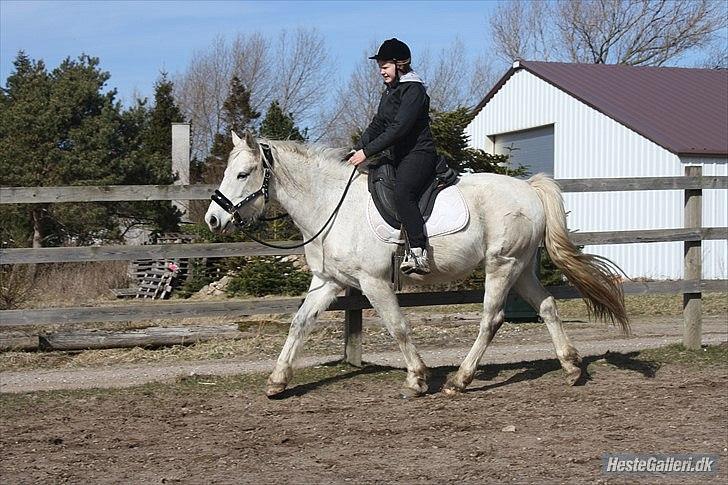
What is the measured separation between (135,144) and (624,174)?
48.3ft

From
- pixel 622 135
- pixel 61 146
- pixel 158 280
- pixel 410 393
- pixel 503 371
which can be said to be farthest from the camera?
pixel 61 146

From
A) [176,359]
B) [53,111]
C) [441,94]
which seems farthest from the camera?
[441,94]

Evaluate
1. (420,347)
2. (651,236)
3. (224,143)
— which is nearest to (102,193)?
(420,347)

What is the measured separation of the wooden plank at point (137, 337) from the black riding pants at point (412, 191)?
411 centimetres

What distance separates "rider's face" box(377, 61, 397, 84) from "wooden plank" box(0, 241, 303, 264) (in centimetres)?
197

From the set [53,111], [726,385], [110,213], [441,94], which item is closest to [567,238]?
[726,385]

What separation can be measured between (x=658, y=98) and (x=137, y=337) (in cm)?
1905

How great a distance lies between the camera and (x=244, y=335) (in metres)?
10.5

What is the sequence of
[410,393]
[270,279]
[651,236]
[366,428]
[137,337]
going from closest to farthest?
[366,428] < [410,393] < [651,236] < [137,337] < [270,279]

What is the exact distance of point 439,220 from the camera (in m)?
7.18

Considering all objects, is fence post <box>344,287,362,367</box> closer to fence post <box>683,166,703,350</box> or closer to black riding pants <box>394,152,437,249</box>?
black riding pants <box>394,152,437,249</box>

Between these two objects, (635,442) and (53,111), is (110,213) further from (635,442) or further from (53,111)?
(635,442)

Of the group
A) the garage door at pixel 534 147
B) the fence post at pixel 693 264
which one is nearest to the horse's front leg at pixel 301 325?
the fence post at pixel 693 264

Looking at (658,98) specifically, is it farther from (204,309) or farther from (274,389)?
(274,389)
